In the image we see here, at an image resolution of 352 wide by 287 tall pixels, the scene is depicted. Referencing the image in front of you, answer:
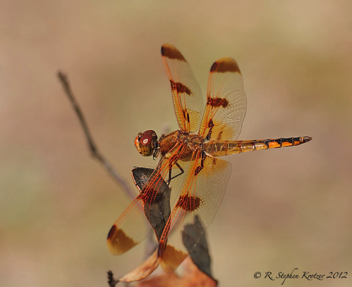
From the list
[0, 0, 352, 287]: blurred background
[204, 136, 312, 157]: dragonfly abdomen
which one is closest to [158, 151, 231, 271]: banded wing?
[204, 136, 312, 157]: dragonfly abdomen

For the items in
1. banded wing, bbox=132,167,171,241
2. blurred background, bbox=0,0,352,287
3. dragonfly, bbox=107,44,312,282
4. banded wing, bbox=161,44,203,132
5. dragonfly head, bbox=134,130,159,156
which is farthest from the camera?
blurred background, bbox=0,0,352,287

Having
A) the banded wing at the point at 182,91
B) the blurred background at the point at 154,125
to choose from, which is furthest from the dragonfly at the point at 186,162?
the blurred background at the point at 154,125

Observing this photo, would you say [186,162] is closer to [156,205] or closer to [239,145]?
[239,145]

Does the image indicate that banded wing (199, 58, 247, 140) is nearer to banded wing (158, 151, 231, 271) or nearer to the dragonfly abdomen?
the dragonfly abdomen

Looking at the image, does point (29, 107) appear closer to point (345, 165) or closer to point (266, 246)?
point (266, 246)

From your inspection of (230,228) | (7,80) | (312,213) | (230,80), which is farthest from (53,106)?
(312,213)

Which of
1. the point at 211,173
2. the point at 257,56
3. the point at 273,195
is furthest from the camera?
the point at 257,56

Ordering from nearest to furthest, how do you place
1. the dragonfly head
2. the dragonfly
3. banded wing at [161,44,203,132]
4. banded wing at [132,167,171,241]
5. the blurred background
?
banded wing at [132,167,171,241] → the dragonfly → the dragonfly head → banded wing at [161,44,203,132] → the blurred background
